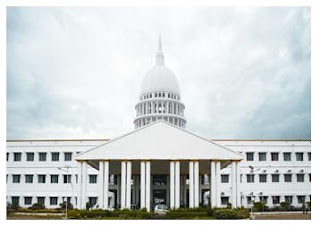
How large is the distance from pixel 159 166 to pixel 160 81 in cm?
2394

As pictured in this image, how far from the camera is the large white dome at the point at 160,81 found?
62.9 m

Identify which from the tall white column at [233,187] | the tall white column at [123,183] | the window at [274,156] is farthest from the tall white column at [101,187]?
the window at [274,156]

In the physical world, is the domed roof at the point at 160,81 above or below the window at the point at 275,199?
above

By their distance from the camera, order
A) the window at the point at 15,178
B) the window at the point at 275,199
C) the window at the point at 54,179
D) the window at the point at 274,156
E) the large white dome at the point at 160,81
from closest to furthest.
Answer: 1. the window at the point at 275,199
2. the window at the point at 54,179
3. the window at the point at 274,156
4. the window at the point at 15,178
5. the large white dome at the point at 160,81

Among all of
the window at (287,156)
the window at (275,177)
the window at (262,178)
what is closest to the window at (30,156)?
the window at (262,178)

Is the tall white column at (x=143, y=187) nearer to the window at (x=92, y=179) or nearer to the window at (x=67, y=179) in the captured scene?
the window at (x=92, y=179)

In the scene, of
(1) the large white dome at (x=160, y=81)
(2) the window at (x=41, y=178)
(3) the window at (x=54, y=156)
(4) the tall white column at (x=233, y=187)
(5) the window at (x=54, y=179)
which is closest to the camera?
(4) the tall white column at (x=233, y=187)

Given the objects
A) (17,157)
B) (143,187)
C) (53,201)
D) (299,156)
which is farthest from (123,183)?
(299,156)

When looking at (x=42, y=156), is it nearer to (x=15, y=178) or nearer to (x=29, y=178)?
(x=29, y=178)

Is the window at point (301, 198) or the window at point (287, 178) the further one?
the window at point (287, 178)

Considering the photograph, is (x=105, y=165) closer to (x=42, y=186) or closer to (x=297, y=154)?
(x=42, y=186)

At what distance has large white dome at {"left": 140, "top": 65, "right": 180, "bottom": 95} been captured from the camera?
206 ft

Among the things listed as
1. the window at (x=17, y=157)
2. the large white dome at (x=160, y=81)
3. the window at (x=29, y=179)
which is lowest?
the window at (x=29, y=179)

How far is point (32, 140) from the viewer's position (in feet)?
190
